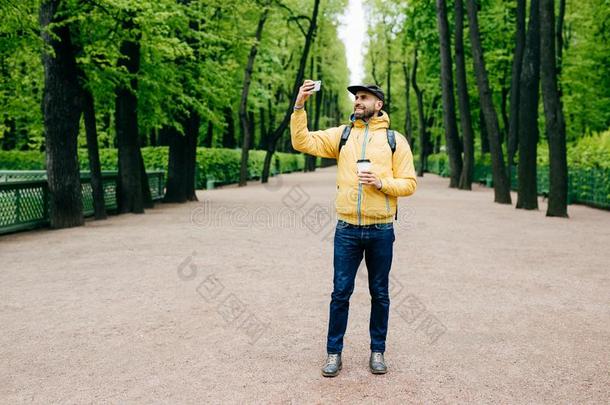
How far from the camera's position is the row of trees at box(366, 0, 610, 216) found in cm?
1609

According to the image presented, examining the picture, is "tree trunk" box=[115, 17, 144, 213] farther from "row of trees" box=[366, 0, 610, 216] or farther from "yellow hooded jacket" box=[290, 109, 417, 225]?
"yellow hooded jacket" box=[290, 109, 417, 225]

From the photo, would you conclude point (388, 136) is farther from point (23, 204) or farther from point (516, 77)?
point (516, 77)

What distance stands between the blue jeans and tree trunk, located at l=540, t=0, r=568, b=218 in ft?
42.7

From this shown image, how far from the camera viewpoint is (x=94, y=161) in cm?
1562

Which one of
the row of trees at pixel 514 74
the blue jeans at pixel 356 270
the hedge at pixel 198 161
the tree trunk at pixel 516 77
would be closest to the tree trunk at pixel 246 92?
the hedge at pixel 198 161

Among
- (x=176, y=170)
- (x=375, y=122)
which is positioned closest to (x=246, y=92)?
(x=176, y=170)

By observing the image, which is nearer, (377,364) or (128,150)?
(377,364)

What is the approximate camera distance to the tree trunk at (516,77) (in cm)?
2152

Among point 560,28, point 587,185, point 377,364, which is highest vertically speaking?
point 560,28

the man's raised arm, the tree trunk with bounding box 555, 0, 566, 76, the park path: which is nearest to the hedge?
the park path

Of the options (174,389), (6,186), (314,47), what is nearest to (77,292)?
(174,389)

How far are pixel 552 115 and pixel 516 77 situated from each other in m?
9.05

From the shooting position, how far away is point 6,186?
12.7 m

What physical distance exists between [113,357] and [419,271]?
4.92 m
